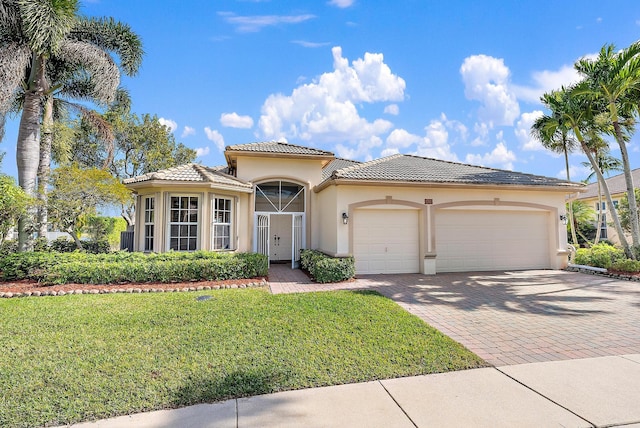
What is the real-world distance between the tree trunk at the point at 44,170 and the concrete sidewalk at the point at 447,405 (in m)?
11.3

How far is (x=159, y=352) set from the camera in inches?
184

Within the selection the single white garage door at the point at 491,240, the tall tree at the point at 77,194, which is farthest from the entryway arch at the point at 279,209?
the single white garage door at the point at 491,240

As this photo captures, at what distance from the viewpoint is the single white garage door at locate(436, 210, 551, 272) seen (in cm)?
1240

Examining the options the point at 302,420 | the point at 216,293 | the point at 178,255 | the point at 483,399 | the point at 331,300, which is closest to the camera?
the point at 302,420

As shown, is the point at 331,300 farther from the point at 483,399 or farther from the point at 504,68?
the point at 504,68

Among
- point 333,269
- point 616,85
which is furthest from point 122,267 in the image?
point 616,85

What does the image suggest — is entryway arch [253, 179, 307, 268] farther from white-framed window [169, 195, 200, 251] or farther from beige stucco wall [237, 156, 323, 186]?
white-framed window [169, 195, 200, 251]

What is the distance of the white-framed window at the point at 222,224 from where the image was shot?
12055 mm

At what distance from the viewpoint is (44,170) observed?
1249 centimetres

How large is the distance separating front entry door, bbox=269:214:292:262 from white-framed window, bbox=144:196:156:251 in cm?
546

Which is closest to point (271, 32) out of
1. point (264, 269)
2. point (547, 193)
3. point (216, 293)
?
point (264, 269)

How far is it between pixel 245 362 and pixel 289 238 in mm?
11473

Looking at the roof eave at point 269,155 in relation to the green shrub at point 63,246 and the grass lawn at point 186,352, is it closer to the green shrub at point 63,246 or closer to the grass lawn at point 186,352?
the grass lawn at point 186,352

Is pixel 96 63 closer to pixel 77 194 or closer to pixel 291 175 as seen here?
pixel 77 194
